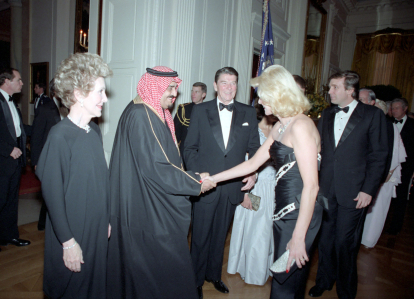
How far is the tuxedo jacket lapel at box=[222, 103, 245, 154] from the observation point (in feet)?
7.66

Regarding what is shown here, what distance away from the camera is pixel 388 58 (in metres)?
9.18

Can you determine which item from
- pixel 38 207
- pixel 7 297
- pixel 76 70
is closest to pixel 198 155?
pixel 76 70

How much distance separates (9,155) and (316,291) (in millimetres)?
3306

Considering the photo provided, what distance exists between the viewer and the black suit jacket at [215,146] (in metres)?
2.30

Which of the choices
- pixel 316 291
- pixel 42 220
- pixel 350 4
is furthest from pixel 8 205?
pixel 350 4

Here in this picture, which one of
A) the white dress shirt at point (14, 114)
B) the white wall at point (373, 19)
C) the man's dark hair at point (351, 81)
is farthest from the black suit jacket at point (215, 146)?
the white wall at point (373, 19)

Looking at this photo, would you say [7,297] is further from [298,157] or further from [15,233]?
[298,157]

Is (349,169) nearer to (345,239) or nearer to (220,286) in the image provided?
(345,239)

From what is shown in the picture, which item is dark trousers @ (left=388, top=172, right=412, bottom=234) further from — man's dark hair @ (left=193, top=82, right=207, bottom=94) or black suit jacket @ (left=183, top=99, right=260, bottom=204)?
man's dark hair @ (left=193, top=82, right=207, bottom=94)

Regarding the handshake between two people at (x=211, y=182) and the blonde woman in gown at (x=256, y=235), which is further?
the blonde woman in gown at (x=256, y=235)

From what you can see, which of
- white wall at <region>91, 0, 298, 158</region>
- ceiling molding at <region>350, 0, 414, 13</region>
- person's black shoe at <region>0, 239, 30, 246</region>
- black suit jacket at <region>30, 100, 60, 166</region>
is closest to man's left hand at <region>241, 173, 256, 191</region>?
white wall at <region>91, 0, 298, 158</region>

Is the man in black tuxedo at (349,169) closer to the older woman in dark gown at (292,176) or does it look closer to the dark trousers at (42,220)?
the older woman in dark gown at (292,176)

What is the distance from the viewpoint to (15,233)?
3023mm

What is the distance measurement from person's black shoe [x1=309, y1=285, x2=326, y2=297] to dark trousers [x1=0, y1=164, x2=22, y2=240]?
3135mm
